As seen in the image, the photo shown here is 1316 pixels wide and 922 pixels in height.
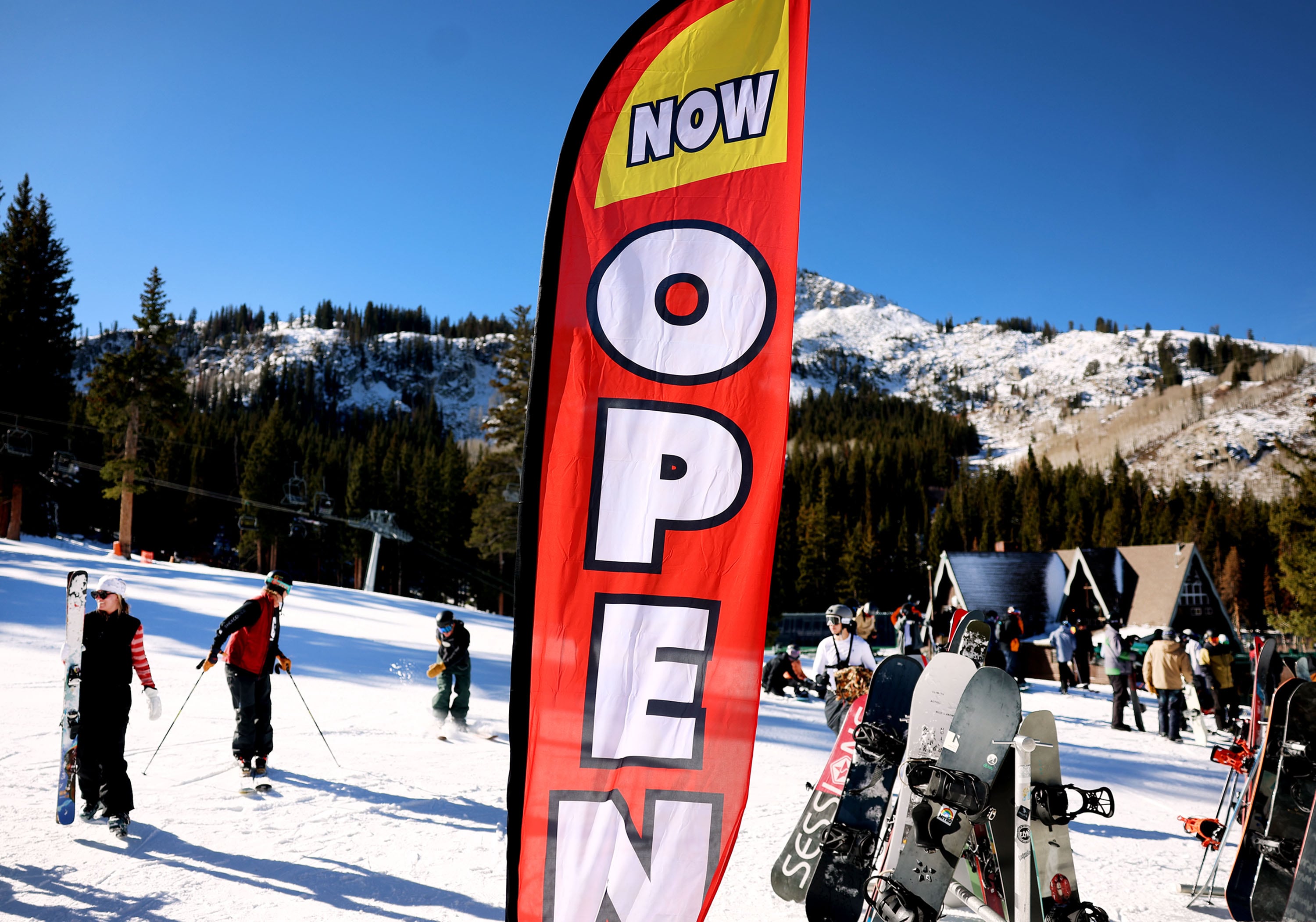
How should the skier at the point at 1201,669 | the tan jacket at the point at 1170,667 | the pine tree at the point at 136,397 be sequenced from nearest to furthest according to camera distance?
the tan jacket at the point at 1170,667 < the skier at the point at 1201,669 < the pine tree at the point at 136,397

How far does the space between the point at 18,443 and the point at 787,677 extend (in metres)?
30.2

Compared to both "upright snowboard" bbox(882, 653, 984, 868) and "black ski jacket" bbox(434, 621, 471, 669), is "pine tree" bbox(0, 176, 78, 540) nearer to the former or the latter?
"black ski jacket" bbox(434, 621, 471, 669)

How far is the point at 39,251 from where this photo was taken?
120 ft

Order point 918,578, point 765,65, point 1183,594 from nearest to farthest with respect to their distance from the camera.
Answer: point 765,65 → point 1183,594 → point 918,578

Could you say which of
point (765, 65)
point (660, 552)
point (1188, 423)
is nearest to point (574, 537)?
point (660, 552)

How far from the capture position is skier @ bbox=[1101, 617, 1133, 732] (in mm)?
12008

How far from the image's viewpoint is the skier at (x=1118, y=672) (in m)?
12.0

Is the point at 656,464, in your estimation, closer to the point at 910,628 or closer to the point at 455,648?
the point at 455,648

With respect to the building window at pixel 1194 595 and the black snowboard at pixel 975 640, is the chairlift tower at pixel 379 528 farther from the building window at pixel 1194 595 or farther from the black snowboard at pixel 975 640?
the building window at pixel 1194 595

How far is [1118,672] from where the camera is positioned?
12.0 metres

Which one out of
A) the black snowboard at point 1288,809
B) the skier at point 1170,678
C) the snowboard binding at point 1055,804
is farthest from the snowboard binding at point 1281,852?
the skier at point 1170,678

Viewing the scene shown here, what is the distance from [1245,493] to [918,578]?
4756cm

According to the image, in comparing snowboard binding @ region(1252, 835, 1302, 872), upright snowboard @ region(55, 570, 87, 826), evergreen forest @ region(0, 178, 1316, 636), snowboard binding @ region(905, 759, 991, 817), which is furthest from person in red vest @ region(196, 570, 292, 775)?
evergreen forest @ region(0, 178, 1316, 636)

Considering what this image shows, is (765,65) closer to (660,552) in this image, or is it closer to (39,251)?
(660,552)
